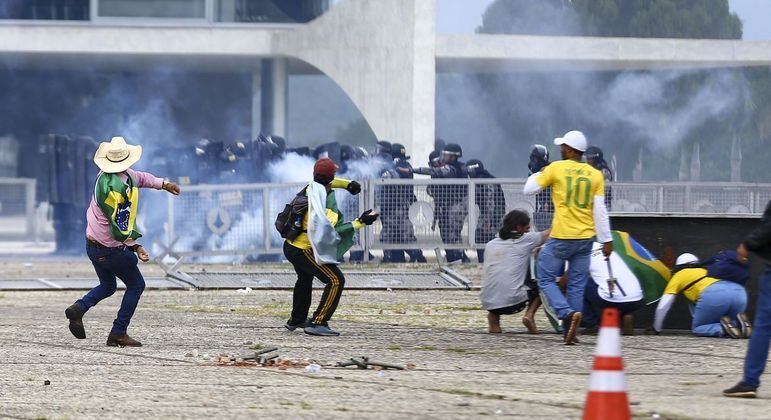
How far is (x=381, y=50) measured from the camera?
3409cm

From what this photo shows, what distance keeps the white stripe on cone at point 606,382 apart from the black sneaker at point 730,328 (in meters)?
4.94

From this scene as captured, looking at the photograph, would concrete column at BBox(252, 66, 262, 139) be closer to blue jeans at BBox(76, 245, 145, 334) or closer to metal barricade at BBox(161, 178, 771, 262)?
metal barricade at BBox(161, 178, 771, 262)

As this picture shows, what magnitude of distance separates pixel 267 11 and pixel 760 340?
32.3m

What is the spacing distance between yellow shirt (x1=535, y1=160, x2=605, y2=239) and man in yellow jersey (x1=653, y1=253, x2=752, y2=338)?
1.00 metres

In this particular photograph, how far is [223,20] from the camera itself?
38781mm

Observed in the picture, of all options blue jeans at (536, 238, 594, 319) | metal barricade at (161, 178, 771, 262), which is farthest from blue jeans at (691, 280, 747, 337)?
metal barricade at (161, 178, 771, 262)

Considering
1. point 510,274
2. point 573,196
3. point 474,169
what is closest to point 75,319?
point 510,274

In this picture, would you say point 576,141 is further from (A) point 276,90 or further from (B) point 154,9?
(B) point 154,9

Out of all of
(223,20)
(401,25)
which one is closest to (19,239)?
(401,25)

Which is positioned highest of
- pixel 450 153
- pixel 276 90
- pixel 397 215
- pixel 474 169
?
pixel 276 90

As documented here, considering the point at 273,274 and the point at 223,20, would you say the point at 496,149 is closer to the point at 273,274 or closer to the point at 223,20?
the point at 223,20

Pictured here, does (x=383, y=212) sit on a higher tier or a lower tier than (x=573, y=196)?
lower

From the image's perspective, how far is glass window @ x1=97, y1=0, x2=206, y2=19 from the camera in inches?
1527

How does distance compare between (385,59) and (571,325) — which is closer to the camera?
(571,325)
